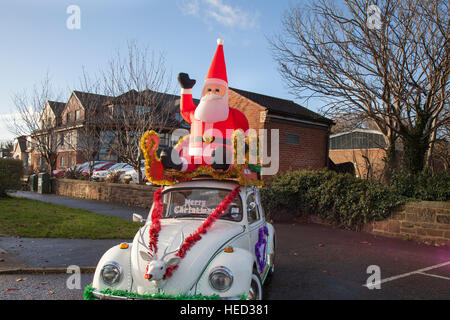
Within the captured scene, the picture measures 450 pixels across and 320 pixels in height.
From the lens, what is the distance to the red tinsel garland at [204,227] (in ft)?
13.0

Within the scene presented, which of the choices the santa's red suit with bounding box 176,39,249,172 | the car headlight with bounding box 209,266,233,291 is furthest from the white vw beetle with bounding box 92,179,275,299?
the santa's red suit with bounding box 176,39,249,172

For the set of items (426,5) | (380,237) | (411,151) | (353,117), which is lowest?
(380,237)

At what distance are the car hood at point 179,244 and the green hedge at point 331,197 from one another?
6.80m

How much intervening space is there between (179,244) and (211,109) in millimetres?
2557

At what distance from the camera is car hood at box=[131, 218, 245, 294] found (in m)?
3.81

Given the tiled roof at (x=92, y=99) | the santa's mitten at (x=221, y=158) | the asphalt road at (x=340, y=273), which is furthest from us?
the tiled roof at (x=92, y=99)

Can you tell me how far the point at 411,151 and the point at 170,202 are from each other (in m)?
9.65

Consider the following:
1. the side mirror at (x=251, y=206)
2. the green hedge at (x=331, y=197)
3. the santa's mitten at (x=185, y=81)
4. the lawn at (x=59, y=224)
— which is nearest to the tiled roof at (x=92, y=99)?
the lawn at (x=59, y=224)

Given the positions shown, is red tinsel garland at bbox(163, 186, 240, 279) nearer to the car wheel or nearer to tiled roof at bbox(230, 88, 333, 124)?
the car wheel

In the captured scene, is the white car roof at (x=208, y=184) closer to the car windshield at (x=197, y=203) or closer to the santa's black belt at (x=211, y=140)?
the car windshield at (x=197, y=203)

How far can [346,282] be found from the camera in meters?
5.94

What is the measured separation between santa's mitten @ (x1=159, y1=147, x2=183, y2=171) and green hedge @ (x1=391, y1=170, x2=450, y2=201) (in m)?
7.61
